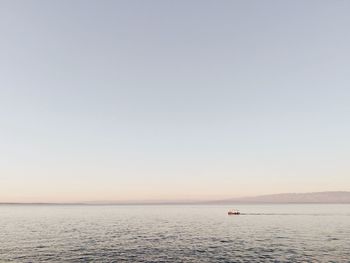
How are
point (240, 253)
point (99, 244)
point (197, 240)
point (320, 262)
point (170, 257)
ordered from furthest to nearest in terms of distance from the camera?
point (197, 240) < point (99, 244) < point (240, 253) < point (170, 257) < point (320, 262)

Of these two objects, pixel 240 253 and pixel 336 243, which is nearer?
pixel 240 253

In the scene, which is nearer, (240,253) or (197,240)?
(240,253)

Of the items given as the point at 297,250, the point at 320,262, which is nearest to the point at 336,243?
the point at 297,250

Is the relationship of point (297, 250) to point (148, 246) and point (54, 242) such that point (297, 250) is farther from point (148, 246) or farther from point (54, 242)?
point (54, 242)

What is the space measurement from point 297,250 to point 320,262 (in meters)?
11.6

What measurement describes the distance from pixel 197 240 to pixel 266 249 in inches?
725

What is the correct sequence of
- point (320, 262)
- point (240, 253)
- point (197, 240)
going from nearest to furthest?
point (320, 262)
point (240, 253)
point (197, 240)

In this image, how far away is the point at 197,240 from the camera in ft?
245

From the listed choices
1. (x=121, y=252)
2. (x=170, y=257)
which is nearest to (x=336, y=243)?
(x=170, y=257)

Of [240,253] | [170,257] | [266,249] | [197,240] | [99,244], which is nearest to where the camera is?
[170,257]

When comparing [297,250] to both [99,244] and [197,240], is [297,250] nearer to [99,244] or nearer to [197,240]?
[197,240]

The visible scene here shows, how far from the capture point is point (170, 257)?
5372 cm

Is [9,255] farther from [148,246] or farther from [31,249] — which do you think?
[148,246]

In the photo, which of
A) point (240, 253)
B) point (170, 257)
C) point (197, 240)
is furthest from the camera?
point (197, 240)
